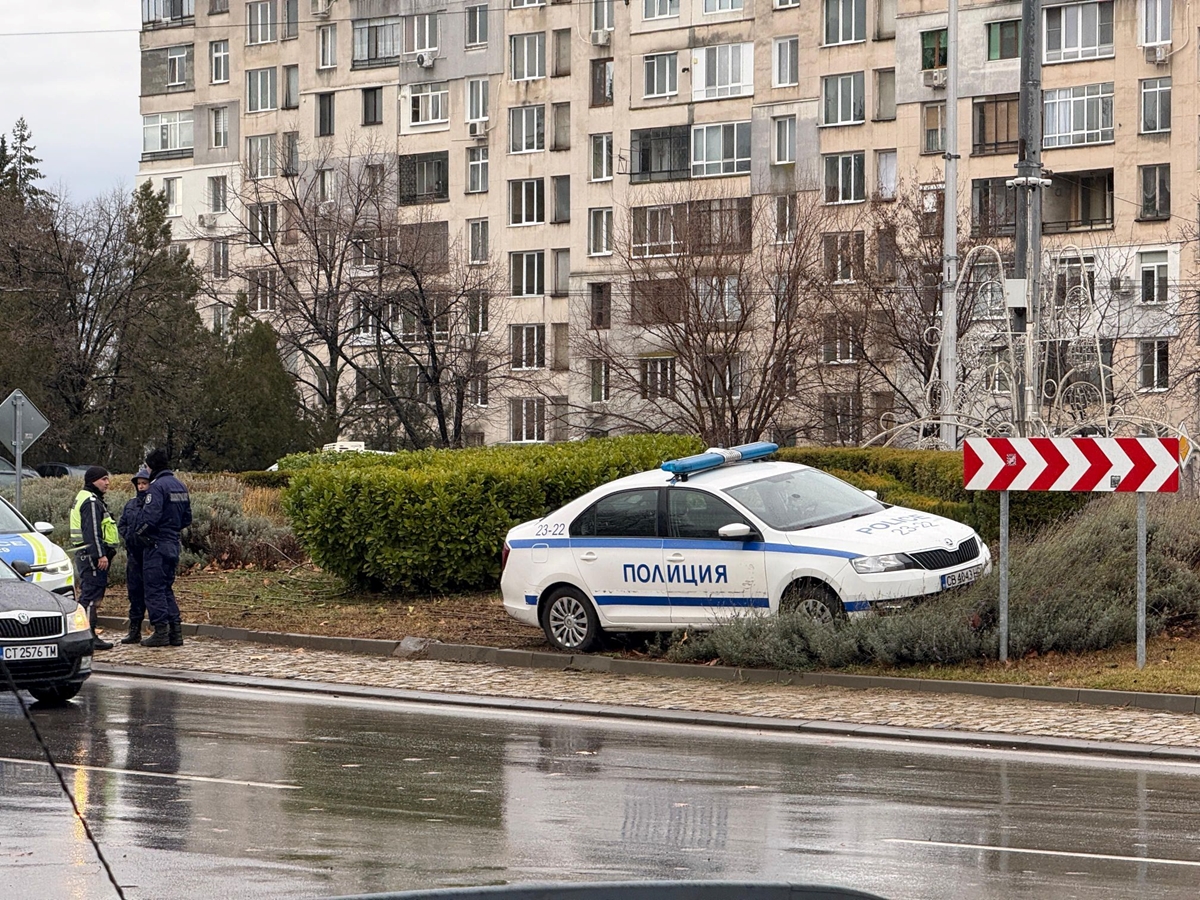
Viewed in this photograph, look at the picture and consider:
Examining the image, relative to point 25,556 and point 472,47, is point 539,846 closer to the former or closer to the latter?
point 25,556

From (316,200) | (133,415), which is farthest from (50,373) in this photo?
(316,200)

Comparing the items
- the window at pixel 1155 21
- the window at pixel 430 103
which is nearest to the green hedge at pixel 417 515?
the window at pixel 1155 21

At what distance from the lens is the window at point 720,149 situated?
66.9 m

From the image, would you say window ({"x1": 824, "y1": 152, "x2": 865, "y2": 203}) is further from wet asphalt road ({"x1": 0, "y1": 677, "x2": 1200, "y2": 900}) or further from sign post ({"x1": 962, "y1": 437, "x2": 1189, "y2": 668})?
wet asphalt road ({"x1": 0, "y1": 677, "x2": 1200, "y2": 900})

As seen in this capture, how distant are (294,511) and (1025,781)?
13.0 m

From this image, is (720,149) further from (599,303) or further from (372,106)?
(372,106)

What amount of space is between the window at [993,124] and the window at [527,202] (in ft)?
60.8

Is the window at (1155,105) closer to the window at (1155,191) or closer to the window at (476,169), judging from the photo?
the window at (1155,191)

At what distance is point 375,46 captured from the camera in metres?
76.8

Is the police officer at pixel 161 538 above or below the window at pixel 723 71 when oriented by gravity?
below

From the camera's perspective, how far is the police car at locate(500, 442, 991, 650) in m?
15.8

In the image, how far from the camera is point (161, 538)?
18.5 metres

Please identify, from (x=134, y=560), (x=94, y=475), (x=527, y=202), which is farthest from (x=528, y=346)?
(x=134, y=560)

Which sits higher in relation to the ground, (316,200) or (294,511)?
(316,200)
